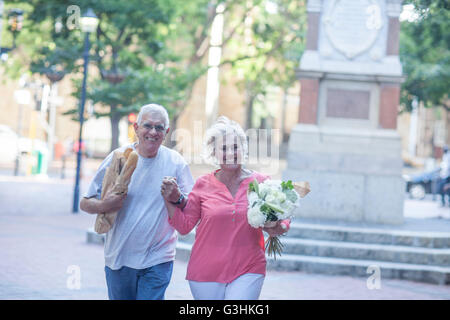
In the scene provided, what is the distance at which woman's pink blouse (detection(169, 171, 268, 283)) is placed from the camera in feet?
14.8

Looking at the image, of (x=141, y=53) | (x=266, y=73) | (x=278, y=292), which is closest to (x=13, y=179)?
(x=141, y=53)

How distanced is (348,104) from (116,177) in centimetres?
908

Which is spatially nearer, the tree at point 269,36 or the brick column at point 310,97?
the brick column at point 310,97

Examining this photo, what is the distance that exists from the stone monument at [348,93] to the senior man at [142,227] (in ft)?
26.1

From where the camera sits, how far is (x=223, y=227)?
455cm

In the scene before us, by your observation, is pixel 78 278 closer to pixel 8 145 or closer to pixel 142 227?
pixel 142 227

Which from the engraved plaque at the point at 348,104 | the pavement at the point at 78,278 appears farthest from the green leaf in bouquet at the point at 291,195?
the engraved plaque at the point at 348,104

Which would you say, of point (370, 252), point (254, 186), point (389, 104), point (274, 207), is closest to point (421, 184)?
point (389, 104)

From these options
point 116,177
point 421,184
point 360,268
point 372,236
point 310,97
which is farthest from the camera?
point 421,184

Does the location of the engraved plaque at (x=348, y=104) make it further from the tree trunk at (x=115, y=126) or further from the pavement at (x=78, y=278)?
the tree trunk at (x=115, y=126)

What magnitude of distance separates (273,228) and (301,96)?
8.77m

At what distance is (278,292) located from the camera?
8773mm

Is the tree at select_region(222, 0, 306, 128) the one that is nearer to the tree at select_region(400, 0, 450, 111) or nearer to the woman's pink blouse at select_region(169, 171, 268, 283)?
the tree at select_region(400, 0, 450, 111)

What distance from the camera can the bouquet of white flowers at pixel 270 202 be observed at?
4375 millimetres
